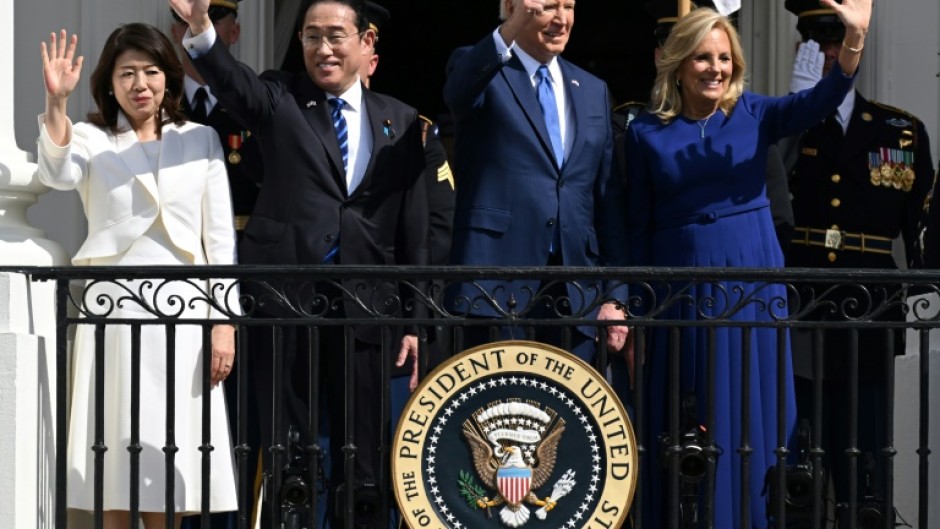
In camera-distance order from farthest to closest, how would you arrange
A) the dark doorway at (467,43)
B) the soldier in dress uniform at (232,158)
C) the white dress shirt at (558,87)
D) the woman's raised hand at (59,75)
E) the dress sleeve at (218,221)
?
the dark doorway at (467,43)
the soldier in dress uniform at (232,158)
the white dress shirt at (558,87)
the dress sleeve at (218,221)
the woman's raised hand at (59,75)

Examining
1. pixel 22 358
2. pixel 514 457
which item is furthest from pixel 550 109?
pixel 22 358

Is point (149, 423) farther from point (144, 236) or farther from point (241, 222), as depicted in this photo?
point (241, 222)

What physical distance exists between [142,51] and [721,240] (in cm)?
203

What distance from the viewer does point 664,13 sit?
27.8ft

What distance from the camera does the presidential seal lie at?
6777 mm

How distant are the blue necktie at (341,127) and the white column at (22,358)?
39.5 inches

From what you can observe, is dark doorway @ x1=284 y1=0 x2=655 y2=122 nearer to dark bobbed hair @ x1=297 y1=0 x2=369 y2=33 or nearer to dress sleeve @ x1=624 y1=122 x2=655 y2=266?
dark bobbed hair @ x1=297 y1=0 x2=369 y2=33

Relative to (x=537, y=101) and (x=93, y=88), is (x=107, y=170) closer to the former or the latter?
(x=93, y=88)

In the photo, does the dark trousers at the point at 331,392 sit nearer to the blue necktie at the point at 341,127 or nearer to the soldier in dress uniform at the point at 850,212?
the blue necktie at the point at 341,127

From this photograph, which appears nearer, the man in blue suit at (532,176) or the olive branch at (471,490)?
the olive branch at (471,490)

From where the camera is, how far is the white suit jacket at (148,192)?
727cm

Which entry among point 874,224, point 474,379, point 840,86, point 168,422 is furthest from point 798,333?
point 168,422

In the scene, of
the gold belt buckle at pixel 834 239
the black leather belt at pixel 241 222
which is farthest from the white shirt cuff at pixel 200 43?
the gold belt buckle at pixel 834 239

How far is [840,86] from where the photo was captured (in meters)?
7.15
